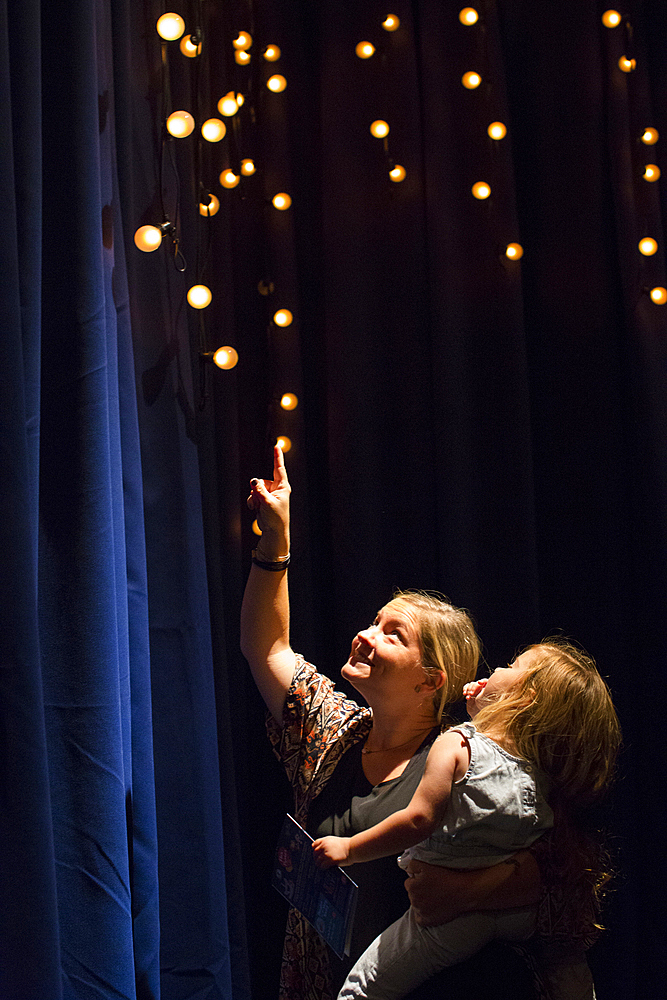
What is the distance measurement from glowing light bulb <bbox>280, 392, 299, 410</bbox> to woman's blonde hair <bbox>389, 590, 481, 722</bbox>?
0.60m

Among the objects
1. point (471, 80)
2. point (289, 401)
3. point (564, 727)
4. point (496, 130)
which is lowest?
point (564, 727)

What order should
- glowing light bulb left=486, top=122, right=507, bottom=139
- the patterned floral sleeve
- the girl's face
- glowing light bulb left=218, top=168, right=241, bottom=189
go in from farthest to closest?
glowing light bulb left=486, top=122, right=507, bottom=139, glowing light bulb left=218, top=168, right=241, bottom=189, the patterned floral sleeve, the girl's face

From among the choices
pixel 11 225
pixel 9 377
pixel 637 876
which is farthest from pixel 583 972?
pixel 11 225

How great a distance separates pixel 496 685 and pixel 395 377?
859 mm

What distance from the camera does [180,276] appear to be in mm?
1492

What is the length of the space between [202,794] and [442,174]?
1.32 meters

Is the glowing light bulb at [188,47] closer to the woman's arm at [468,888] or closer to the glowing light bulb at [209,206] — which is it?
the glowing light bulb at [209,206]

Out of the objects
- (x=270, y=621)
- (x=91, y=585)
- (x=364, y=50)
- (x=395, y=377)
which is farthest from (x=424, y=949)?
(x=364, y=50)

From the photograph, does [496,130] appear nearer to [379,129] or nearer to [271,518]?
[379,129]

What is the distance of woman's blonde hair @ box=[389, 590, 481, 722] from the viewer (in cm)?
124

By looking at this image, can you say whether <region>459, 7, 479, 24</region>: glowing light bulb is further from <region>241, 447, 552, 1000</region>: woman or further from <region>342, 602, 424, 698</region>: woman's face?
<region>342, 602, 424, 698</region>: woman's face

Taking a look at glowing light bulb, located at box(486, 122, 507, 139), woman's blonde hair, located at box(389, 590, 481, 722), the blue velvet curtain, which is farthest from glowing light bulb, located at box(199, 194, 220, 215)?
woman's blonde hair, located at box(389, 590, 481, 722)

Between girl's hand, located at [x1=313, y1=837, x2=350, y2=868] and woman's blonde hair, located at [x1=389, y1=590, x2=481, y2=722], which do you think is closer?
girl's hand, located at [x1=313, y1=837, x2=350, y2=868]

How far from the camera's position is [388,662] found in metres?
1.22
